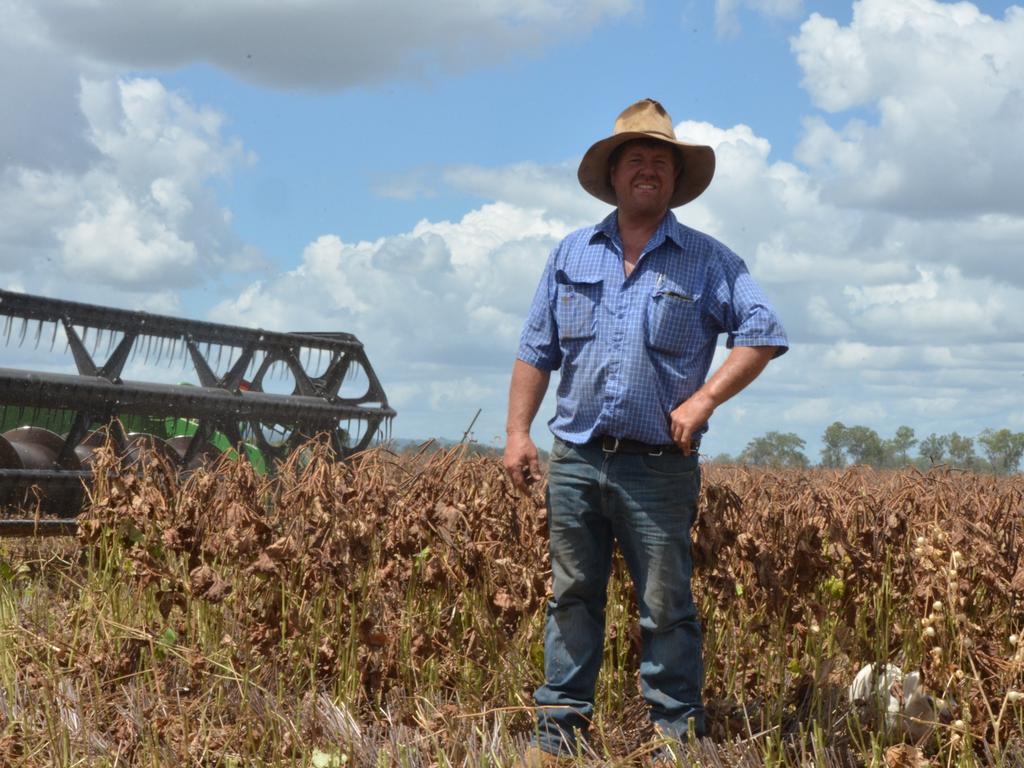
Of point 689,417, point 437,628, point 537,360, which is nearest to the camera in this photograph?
point 689,417

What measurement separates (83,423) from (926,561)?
6992 mm

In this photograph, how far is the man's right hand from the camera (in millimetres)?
4590

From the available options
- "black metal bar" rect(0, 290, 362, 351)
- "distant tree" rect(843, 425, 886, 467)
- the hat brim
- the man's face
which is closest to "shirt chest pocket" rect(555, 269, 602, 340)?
the man's face

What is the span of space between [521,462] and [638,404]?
1.67 feet

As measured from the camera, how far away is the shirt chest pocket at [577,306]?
450 centimetres

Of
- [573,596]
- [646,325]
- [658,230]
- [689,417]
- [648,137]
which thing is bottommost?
[573,596]

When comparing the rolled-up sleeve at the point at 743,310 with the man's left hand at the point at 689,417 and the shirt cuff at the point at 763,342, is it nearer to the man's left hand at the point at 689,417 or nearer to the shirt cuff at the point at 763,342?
the shirt cuff at the point at 763,342

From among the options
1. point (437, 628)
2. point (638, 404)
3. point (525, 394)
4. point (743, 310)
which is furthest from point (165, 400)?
point (743, 310)

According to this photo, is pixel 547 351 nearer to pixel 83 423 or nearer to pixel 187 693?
pixel 187 693

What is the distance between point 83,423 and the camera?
9.67 meters

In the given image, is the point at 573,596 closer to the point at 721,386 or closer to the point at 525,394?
the point at 525,394

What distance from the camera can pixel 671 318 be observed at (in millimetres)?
4406

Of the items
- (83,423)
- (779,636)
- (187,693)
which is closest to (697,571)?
(779,636)

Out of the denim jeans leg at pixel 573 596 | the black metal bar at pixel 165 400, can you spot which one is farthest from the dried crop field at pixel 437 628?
the black metal bar at pixel 165 400
